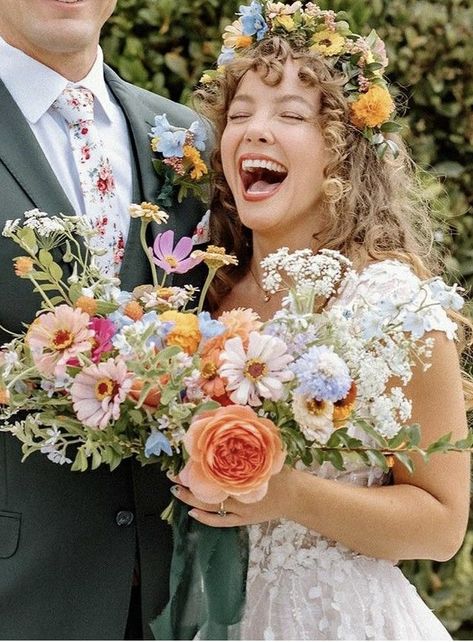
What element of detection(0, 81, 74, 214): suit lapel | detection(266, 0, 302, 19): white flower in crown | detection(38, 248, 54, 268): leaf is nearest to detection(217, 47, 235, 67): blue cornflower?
detection(266, 0, 302, 19): white flower in crown

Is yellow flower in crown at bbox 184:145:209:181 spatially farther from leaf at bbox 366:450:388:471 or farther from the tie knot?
leaf at bbox 366:450:388:471

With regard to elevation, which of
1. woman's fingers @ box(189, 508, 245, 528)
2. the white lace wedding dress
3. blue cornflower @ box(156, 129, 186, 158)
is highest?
blue cornflower @ box(156, 129, 186, 158)

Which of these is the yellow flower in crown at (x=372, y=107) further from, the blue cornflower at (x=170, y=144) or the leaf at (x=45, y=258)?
the leaf at (x=45, y=258)

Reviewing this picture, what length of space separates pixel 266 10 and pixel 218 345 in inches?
41.8

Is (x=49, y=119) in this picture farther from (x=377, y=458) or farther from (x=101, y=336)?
(x=377, y=458)

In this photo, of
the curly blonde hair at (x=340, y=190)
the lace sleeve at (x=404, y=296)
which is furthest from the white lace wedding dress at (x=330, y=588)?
the curly blonde hair at (x=340, y=190)

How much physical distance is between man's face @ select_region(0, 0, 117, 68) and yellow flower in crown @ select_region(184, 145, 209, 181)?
0.36 meters

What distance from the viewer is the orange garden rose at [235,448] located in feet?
8.14

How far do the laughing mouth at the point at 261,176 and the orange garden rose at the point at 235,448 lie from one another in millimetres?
826

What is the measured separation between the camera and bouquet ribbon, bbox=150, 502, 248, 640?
2762mm


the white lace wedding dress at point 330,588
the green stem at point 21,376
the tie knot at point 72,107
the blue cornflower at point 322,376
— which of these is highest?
the tie knot at point 72,107

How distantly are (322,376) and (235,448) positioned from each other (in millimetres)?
210

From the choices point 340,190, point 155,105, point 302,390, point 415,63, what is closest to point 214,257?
point 302,390

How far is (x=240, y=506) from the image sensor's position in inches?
106
